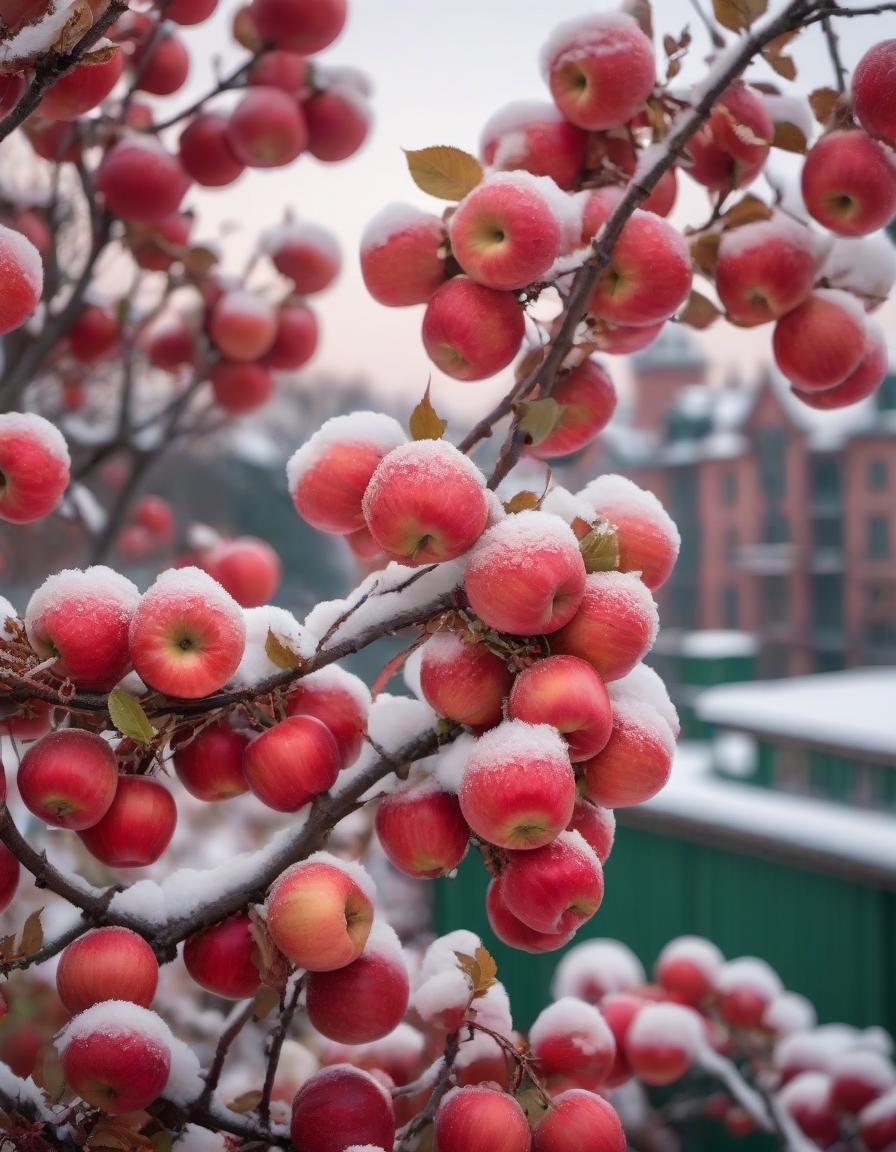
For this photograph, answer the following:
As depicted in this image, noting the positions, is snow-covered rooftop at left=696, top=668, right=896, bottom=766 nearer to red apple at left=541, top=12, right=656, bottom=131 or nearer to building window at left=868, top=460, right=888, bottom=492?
building window at left=868, top=460, right=888, bottom=492

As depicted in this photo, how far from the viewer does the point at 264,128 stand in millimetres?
1034

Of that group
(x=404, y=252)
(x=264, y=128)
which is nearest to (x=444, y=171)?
(x=404, y=252)

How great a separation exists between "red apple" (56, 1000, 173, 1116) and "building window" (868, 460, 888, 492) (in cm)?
324

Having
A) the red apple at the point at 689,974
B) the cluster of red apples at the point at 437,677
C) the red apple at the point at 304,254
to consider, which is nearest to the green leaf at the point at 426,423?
the cluster of red apples at the point at 437,677

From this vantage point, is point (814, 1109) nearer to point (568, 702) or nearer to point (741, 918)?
point (568, 702)

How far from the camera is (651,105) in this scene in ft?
2.25

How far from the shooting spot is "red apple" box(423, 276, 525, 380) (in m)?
0.63

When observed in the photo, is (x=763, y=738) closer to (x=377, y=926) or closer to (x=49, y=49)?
(x=377, y=926)

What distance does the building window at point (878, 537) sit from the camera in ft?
10.8

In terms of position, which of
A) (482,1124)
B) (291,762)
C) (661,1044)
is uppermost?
(291,762)

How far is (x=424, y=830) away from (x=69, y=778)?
199 mm

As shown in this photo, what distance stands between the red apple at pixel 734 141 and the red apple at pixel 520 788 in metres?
0.45

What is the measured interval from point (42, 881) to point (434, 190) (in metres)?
0.48

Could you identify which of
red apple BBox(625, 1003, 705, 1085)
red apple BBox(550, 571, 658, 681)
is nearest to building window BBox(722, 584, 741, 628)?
red apple BBox(625, 1003, 705, 1085)
